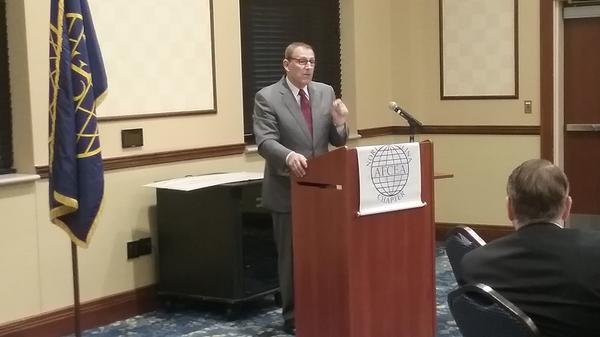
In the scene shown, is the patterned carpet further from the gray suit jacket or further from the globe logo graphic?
the globe logo graphic

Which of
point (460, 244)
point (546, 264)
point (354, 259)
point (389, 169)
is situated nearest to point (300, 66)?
point (389, 169)

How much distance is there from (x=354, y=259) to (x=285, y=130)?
3.17 ft

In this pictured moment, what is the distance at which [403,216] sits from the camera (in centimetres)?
390

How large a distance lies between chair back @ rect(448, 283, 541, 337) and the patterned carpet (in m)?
2.52

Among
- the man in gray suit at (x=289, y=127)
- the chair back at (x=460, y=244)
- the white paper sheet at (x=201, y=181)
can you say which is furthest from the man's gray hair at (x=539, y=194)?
the white paper sheet at (x=201, y=181)

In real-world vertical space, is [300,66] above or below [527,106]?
above

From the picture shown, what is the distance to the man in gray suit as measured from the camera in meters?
4.46

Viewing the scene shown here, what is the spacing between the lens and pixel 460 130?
7.07 meters

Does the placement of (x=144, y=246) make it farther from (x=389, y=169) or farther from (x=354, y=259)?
(x=389, y=169)

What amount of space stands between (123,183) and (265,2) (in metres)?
1.79

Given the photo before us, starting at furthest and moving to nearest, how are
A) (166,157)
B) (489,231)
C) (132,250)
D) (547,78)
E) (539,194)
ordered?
(489,231) < (547,78) < (166,157) < (132,250) < (539,194)

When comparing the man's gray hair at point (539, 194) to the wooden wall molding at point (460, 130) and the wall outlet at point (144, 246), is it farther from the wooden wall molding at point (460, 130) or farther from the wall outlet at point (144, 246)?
the wooden wall molding at point (460, 130)

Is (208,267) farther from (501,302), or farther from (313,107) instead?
(501,302)

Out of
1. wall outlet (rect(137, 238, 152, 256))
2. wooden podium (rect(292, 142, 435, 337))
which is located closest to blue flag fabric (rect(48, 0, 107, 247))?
wooden podium (rect(292, 142, 435, 337))
